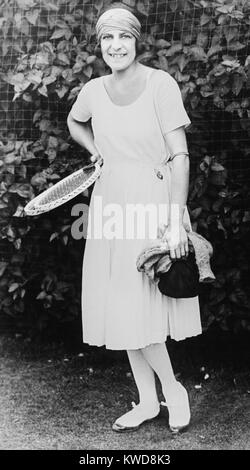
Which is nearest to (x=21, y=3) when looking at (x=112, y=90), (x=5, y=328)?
(x=112, y=90)

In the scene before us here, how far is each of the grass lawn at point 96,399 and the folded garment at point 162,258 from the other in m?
0.80

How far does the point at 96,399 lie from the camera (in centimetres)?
482

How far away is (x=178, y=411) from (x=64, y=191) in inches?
46.7

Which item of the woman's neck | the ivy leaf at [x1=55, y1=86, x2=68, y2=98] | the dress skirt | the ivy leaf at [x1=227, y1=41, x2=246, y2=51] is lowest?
the dress skirt

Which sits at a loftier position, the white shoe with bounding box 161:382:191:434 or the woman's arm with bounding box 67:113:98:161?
the woman's arm with bounding box 67:113:98:161

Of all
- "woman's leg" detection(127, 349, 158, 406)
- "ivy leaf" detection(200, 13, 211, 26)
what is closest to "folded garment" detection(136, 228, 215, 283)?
"woman's leg" detection(127, 349, 158, 406)

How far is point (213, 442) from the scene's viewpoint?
169 inches

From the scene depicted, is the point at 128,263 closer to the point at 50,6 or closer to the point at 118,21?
the point at 118,21

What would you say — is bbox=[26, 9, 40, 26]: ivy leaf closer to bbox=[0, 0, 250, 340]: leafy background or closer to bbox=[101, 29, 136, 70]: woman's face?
bbox=[0, 0, 250, 340]: leafy background

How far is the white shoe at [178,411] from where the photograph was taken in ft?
14.3

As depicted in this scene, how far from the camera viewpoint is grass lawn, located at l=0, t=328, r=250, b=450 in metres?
4.33

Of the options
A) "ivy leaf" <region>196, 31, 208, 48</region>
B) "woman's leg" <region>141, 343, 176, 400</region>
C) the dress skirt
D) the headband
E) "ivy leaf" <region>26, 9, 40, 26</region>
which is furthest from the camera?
"ivy leaf" <region>26, 9, 40, 26</region>

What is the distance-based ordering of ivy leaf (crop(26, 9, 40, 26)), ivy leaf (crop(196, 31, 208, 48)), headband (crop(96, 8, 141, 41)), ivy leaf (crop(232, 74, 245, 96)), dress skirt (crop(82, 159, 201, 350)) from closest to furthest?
1. headband (crop(96, 8, 141, 41))
2. dress skirt (crop(82, 159, 201, 350))
3. ivy leaf (crop(232, 74, 245, 96))
4. ivy leaf (crop(196, 31, 208, 48))
5. ivy leaf (crop(26, 9, 40, 26))

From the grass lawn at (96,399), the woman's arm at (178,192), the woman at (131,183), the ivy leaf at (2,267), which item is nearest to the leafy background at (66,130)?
the ivy leaf at (2,267)
